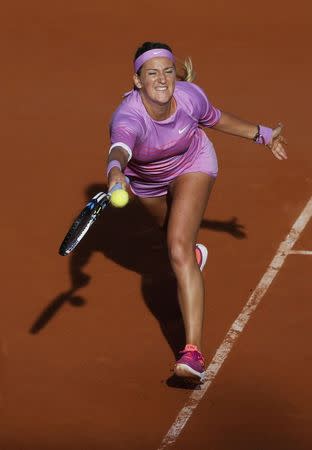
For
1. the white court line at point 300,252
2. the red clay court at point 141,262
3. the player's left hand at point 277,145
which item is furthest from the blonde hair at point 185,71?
the white court line at point 300,252

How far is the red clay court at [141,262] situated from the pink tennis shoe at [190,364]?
0.72 feet

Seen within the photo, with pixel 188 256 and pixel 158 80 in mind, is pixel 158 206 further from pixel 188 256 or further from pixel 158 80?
pixel 158 80

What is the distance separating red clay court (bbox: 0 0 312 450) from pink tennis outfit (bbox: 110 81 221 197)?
46.4 inches

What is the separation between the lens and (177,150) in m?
9.29

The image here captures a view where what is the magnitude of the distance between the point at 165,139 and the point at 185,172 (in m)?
0.39

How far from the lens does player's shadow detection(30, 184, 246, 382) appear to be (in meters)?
10.1

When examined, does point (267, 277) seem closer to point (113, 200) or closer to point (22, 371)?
point (22, 371)

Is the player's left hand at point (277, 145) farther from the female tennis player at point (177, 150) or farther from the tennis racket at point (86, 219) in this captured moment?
the tennis racket at point (86, 219)

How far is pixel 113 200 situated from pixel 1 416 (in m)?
1.78

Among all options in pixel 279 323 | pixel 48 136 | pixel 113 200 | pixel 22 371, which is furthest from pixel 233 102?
pixel 113 200

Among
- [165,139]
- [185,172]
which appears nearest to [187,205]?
[185,172]

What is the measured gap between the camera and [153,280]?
424 inches

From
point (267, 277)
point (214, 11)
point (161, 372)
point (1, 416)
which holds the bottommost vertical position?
point (1, 416)

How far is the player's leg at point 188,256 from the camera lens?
8.90 metres
